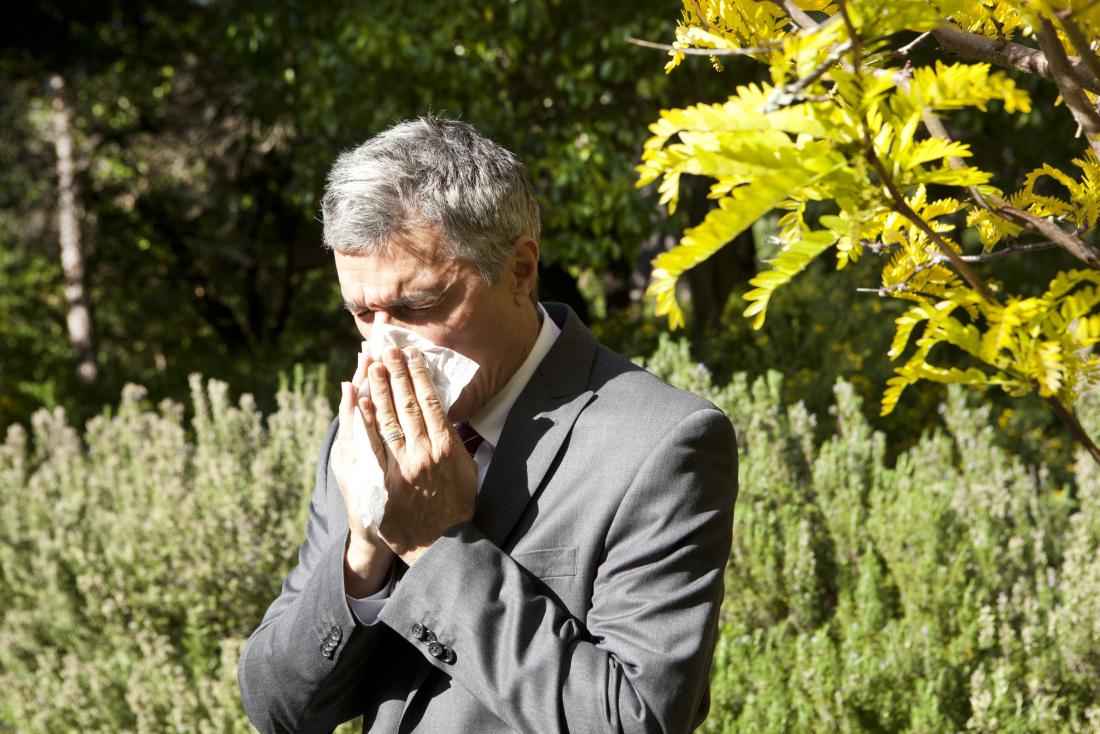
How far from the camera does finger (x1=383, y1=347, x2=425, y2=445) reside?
1.50m

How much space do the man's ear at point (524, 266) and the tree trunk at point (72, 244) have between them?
10.9 metres

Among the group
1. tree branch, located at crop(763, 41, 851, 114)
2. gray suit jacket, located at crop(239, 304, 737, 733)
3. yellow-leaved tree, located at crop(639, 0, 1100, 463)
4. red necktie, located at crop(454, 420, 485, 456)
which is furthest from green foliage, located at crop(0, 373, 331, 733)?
tree branch, located at crop(763, 41, 851, 114)

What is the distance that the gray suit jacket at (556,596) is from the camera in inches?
55.6

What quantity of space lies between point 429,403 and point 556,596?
33 centimetres

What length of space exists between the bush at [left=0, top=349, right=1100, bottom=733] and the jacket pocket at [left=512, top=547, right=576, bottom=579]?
4.56 feet

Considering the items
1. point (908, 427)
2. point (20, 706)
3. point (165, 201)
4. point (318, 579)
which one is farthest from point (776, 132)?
point (165, 201)

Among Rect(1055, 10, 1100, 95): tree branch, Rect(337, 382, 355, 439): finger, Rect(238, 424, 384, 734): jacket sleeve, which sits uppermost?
Rect(1055, 10, 1100, 95): tree branch

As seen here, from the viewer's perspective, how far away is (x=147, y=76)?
1200 centimetres

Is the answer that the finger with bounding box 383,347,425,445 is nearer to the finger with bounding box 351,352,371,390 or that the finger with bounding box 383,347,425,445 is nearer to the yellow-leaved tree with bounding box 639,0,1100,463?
the finger with bounding box 351,352,371,390

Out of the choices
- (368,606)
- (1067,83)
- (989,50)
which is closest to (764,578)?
(368,606)

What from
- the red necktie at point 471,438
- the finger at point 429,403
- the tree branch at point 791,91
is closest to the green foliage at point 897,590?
the red necktie at point 471,438

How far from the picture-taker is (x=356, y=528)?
1.55m

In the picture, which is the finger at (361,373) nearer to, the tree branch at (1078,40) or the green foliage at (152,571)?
the tree branch at (1078,40)

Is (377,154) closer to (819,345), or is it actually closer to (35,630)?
(35,630)
